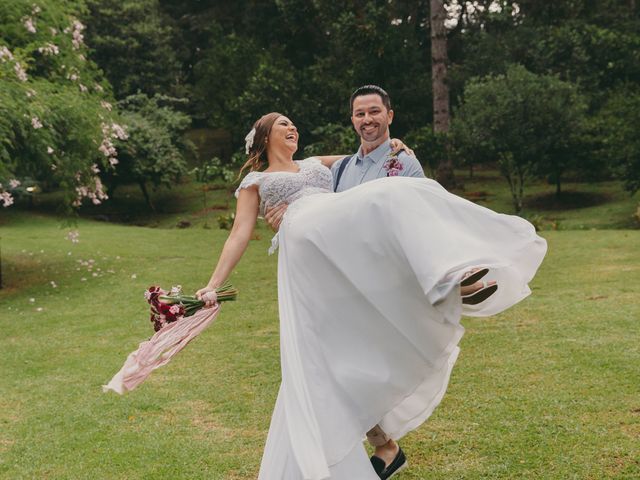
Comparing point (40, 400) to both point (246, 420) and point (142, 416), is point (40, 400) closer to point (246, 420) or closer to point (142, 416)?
point (142, 416)

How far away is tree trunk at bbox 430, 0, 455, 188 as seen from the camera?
26495 millimetres

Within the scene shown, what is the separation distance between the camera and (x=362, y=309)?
4082mm

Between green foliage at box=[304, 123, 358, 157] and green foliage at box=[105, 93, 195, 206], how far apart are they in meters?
5.87

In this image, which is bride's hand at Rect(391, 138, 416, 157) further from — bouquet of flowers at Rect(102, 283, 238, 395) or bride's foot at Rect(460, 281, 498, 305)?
bouquet of flowers at Rect(102, 283, 238, 395)

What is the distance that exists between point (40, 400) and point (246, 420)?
97.7 inches

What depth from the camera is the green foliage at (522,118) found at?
89.5ft

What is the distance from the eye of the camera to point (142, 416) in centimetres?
697

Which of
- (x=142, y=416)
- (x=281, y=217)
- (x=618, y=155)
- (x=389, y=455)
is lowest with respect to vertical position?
(x=618, y=155)

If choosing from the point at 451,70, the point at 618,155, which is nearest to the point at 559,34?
the point at 451,70

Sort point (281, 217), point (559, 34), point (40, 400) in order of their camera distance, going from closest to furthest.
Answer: point (281, 217), point (40, 400), point (559, 34)

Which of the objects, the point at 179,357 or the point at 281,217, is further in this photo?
the point at 179,357

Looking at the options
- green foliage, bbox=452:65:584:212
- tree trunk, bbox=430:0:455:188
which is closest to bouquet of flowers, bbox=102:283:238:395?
tree trunk, bbox=430:0:455:188

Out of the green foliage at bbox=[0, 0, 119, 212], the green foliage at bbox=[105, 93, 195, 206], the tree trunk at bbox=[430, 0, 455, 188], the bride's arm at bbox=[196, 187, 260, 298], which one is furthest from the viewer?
the green foliage at bbox=[105, 93, 195, 206]

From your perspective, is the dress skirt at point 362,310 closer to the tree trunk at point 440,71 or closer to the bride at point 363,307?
the bride at point 363,307
